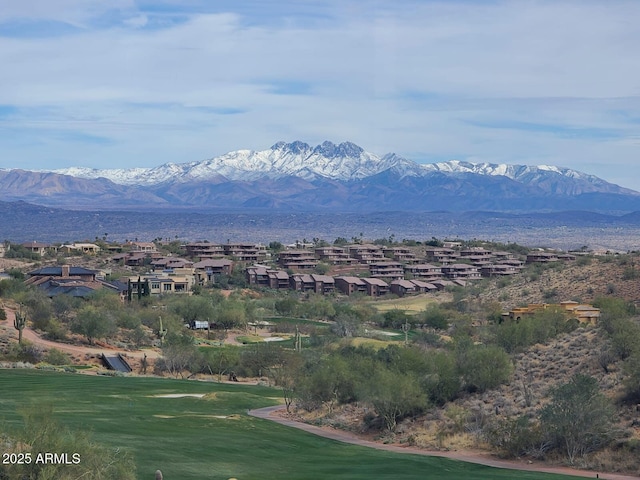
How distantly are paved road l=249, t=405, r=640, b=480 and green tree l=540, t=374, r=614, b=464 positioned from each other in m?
1.60

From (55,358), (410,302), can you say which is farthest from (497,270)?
(55,358)

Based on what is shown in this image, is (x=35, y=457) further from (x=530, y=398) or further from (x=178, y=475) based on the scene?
(x=530, y=398)

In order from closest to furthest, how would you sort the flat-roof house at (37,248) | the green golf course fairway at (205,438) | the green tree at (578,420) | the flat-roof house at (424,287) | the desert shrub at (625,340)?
the green golf course fairway at (205,438) → the green tree at (578,420) → the desert shrub at (625,340) → the flat-roof house at (424,287) → the flat-roof house at (37,248)

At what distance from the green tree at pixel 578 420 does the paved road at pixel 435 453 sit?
1.60 meters

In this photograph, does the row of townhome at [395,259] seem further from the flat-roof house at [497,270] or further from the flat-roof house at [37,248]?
the flat-roof house at [37,248]

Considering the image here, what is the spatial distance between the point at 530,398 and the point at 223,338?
49.7 meters

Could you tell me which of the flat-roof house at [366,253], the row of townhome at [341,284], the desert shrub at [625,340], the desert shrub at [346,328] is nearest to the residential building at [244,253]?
the flat-roof house at [366,253]

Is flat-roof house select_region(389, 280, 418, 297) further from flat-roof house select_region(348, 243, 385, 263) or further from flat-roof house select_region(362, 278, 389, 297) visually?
flat-roof house select_region(348, 243, 385, 263)

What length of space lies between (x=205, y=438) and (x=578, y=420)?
1491cm

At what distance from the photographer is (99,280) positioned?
12294 cm

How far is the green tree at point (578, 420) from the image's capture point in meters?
43.3

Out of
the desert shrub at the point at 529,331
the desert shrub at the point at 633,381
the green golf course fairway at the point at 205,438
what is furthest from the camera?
the desert shrub at the point at 529,331

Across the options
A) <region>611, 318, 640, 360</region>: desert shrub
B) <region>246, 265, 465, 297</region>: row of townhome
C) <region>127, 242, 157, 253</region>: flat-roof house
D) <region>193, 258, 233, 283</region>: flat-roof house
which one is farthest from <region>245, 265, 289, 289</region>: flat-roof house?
<region>611, 318, 640, 360</region>: desert shrub

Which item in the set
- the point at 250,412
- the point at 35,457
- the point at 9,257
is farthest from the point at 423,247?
the point at 35,457
